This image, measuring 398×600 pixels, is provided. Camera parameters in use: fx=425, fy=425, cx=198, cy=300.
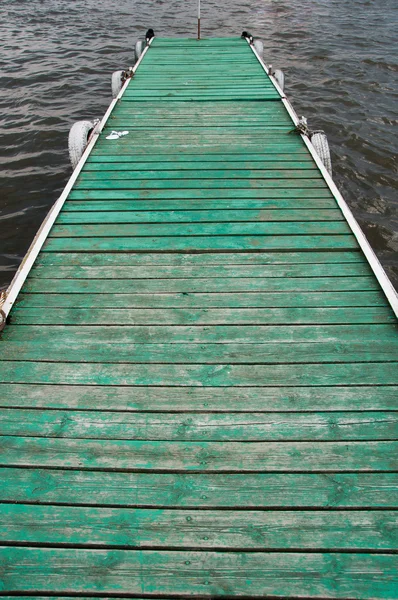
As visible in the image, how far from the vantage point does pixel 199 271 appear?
434 cm

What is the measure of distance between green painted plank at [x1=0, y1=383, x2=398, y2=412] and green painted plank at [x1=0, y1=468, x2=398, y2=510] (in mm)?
498

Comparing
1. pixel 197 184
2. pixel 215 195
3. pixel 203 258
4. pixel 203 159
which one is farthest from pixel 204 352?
pixel 203 159

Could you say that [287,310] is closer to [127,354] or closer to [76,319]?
[127,354]

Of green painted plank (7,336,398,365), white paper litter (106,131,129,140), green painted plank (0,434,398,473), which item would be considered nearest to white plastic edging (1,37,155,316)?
white paper litter (106,131,129,140)

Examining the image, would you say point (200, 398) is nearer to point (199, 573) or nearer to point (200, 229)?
point (199, 573)

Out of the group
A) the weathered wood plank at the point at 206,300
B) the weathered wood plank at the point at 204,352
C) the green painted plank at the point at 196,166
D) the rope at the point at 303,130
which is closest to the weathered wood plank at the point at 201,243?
the weathered wood plank at the point at 206,300

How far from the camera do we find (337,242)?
4.66m

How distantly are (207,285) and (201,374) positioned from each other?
1.08 m

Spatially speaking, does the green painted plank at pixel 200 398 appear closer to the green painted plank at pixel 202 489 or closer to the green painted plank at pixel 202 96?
the green painted plank at pixel 202 489

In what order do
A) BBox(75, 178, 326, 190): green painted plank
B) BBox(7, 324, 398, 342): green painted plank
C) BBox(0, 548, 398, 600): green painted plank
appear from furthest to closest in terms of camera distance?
BBox(75, 178, 326, 190): green painted plank < BBox(7, 324, 398, 342): green painted plank < BBox(0, 548, 398, 600): green painted plank

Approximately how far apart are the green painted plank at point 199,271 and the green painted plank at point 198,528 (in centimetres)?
228

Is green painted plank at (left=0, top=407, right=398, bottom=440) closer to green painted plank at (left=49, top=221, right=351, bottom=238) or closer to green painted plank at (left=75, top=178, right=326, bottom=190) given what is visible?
green painted plank at (left=49, top=221, right=351, bottom=238)

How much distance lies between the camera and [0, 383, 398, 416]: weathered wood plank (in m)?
3.15

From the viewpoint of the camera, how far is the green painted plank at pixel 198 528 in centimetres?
247
